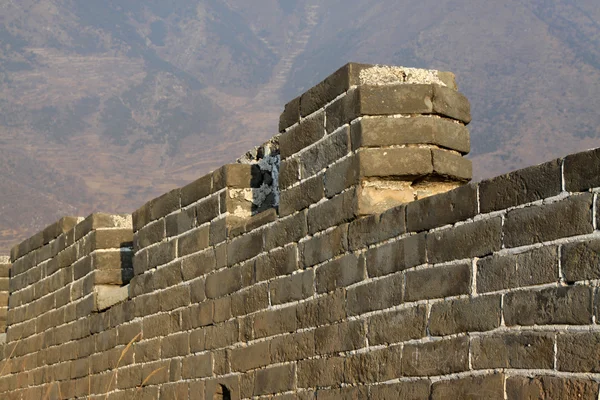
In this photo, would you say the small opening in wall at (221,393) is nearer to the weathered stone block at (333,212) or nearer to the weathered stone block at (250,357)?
the weathered stone block at (250,357)

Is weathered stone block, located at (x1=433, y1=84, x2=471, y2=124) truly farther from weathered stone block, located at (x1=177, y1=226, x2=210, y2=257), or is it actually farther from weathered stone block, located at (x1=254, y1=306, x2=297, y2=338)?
weathered stone block, located at (x1=177, y1=226, x2=210, y2=257)

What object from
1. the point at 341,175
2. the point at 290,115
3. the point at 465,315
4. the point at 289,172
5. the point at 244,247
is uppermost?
the point at 290,115

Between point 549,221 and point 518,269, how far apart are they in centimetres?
29

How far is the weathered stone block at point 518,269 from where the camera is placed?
176 inches

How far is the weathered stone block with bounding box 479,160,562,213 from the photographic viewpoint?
448cm

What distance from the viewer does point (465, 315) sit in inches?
196

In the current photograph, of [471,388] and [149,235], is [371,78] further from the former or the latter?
[149,235]

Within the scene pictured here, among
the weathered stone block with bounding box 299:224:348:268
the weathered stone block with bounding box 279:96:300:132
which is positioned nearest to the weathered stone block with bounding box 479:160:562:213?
the weathered stone block with bounding box 299:224:348:268

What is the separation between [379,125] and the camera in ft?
19.6

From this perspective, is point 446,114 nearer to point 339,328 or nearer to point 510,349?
point 339,328

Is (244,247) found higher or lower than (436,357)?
higher

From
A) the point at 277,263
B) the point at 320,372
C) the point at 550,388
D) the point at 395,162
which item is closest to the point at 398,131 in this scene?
the point at 395,162


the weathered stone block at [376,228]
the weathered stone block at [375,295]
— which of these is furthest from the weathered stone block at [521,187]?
the weathered stone block at [375,295]

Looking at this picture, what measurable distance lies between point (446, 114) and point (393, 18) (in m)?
156
